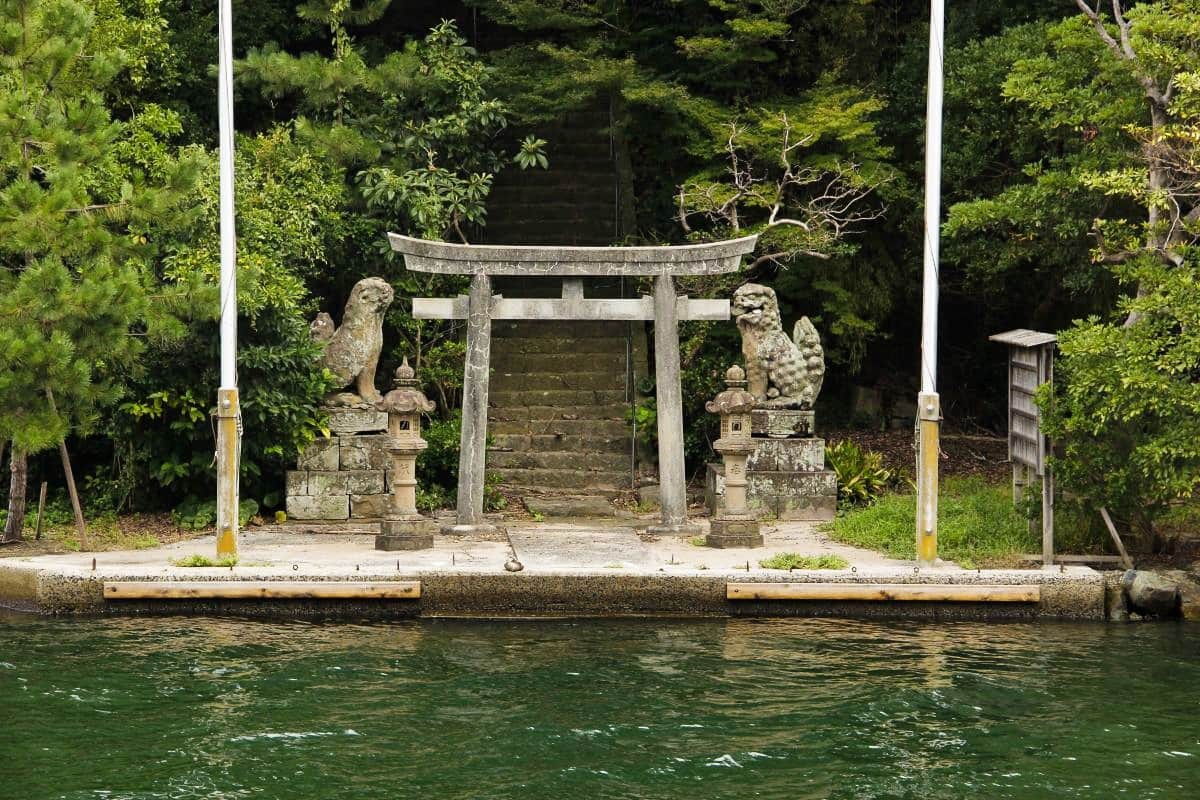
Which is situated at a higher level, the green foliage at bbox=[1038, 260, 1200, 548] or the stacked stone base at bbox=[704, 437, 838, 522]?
the green foliage at bbox=[1038, 260, 1200, 548]

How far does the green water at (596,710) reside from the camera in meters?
9.76

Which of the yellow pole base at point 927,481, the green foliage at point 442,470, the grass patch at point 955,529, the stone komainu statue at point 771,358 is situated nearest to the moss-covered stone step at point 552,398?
the green foliage at point 442,470

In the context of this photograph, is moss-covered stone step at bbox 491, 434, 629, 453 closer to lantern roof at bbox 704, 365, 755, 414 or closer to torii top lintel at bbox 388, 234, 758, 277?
torii top lintel at bbox 388, 234, 758, 277

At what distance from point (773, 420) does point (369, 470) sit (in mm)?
4269

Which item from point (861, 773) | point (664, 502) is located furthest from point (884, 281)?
point (861, 773)

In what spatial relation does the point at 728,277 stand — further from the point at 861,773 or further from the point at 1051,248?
A: the point at 861,773

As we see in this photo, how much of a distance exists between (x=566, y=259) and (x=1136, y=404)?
18.1 feet

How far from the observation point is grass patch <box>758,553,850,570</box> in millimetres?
13781

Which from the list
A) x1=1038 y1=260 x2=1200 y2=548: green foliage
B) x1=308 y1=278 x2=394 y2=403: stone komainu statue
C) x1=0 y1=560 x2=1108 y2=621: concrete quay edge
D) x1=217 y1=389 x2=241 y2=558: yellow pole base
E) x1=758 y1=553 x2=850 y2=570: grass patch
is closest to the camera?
x1=1038 y1=260 x2=1200 y2=548: green foliage

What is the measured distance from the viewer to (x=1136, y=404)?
1332 centimetres

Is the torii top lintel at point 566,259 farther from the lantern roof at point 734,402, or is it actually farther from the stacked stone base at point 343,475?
the stacked stone base at point 343,475

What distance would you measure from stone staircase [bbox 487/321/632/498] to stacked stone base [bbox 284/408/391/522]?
2.00 metres

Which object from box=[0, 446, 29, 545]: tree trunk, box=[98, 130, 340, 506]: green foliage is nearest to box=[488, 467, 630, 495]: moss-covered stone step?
box=[98, 130, 340, 506]: green foliage

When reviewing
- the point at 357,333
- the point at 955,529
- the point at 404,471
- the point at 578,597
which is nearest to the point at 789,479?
the point at 955,529
